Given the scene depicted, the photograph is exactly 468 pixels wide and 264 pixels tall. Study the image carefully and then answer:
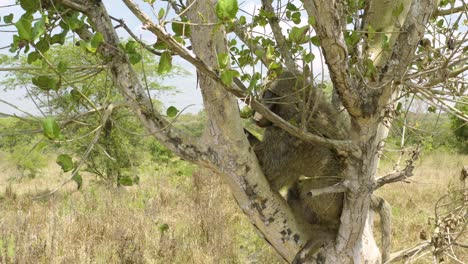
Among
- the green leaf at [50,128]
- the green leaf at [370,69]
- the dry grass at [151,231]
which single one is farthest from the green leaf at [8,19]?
the dry grass at [151,231]

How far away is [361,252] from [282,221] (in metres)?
0.48

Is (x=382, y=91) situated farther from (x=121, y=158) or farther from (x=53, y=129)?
(x=121, y=158)

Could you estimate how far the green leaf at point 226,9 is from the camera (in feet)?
3.85

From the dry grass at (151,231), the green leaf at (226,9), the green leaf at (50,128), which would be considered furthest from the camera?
the dry grass at (151,231)

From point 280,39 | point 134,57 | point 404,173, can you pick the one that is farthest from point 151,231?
point 404,173

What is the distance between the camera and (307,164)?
2742 millimetres

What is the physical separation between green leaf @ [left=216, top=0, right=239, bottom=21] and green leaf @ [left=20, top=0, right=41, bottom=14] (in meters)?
0.92

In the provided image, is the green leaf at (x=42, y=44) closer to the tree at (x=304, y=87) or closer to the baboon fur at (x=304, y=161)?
the tree at (x=304, y=87)

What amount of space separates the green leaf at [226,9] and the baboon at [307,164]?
1.13 meters

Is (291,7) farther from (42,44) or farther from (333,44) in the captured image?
(42,44)

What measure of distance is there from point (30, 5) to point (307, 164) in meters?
1.94

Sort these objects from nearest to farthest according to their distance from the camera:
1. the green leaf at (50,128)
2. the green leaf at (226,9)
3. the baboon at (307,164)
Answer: the green leaf at (226,9)
the green leaf at (50,128)
the baboon at (307,164)

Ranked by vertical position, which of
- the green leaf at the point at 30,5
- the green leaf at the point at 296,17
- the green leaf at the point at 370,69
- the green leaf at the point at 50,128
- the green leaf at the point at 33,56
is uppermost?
the green leaf at the point at 296,17

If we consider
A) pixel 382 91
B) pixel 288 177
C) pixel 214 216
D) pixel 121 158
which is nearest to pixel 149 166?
pixel 121 158
